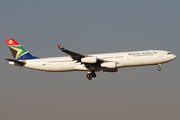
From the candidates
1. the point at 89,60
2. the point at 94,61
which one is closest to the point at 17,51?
the point at 89,60

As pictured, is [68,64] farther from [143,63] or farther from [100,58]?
[143,63]

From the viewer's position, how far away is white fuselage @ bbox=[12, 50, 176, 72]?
51188 mm

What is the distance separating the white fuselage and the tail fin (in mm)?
2477

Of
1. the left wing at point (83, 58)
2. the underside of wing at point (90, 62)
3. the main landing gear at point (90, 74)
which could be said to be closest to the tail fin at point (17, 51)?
the left wing at point (83, 58)

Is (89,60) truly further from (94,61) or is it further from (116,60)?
(116,60)

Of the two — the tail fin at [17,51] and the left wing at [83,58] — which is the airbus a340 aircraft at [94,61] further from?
the tail fin at [17,51]

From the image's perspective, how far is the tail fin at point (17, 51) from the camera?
57.6 m

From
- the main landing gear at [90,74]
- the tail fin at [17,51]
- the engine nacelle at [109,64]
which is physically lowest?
the main landing gear at [90,74]

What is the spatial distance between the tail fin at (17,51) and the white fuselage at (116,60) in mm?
2477

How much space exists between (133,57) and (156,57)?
4206mm

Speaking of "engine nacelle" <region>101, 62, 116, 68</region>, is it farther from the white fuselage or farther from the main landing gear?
the main landing gear

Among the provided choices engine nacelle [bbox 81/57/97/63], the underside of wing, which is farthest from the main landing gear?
engine nacelle [bbox 81/57/97/63]

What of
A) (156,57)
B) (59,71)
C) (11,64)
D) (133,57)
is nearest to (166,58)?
(156,57)

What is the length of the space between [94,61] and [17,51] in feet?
57.6
